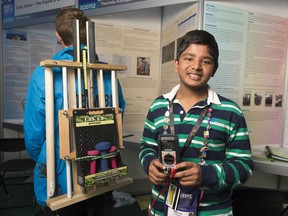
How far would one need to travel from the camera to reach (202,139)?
0.89m

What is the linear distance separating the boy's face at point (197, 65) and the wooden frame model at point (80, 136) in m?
0.43

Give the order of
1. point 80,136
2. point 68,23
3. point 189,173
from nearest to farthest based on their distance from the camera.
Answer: point 189,173, point 80,136, point 68,23

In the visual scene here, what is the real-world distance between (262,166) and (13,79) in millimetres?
2963

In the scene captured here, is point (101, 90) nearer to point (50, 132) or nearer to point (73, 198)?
point (50, 132)

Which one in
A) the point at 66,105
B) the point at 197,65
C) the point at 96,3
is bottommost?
the point at 66,105

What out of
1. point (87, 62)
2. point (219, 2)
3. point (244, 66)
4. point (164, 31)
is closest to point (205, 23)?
point (219, 2)

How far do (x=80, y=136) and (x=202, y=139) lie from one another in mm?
514

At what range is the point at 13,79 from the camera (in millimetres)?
3094

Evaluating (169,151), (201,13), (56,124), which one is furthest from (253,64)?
(56,124)

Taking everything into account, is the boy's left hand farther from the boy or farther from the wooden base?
the wooden base

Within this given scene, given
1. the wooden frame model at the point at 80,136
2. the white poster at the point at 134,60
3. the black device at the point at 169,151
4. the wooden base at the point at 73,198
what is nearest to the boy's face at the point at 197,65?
the black device at the point at 169,151

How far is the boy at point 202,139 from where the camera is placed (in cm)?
87

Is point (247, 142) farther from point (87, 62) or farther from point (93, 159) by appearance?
point (87, 62)

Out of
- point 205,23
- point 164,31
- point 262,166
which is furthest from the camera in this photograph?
point 164,31
